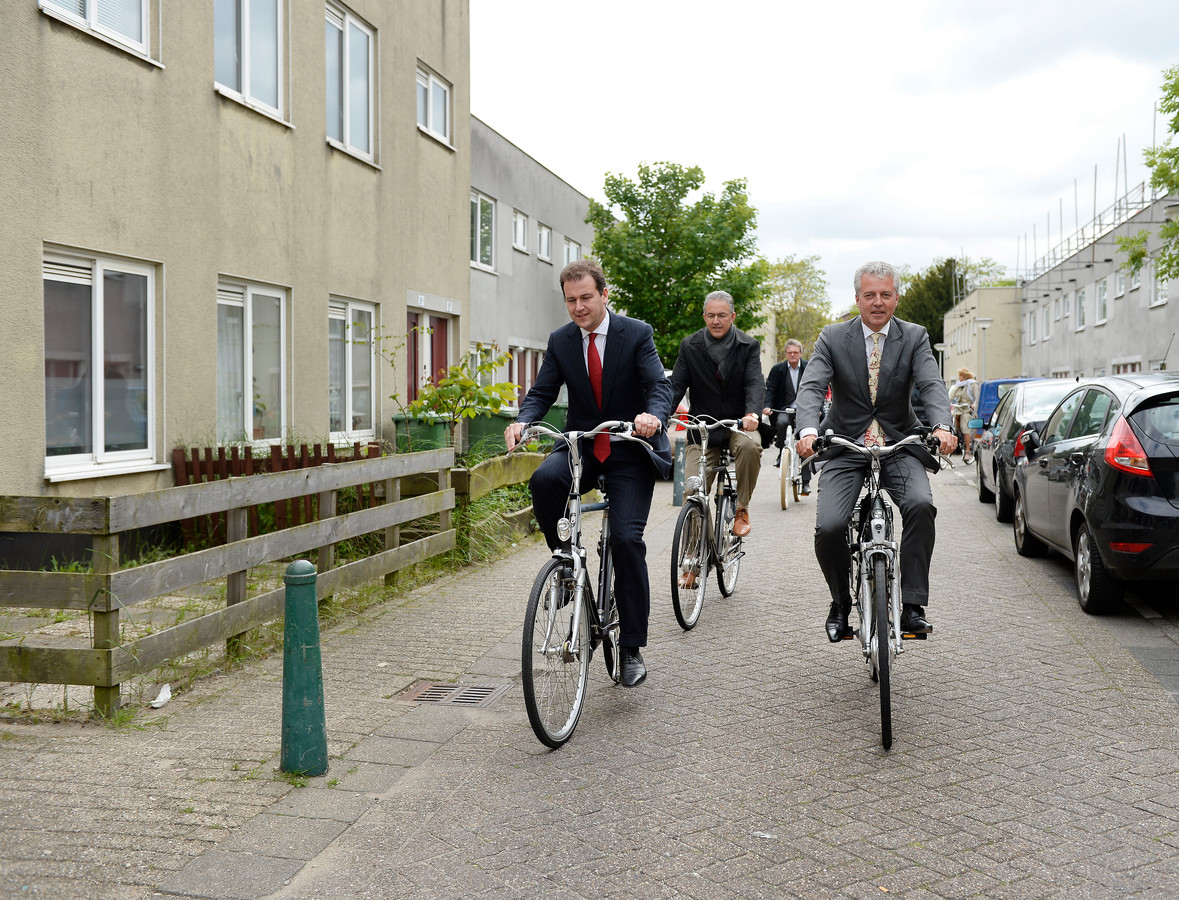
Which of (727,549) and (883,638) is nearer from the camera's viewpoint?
(883,638)

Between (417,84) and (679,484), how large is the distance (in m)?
6.86

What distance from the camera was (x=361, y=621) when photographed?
714 centimetres

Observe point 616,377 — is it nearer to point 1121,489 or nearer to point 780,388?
point 1121,489

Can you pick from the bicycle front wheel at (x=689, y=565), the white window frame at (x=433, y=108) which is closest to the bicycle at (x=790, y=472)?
the bicycle front wheel at (x=689, y=565)

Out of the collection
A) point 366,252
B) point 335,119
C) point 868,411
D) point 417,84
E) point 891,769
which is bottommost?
point 891,769

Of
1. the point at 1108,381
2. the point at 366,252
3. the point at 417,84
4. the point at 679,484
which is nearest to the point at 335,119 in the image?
the point at 366,252

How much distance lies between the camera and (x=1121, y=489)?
712 centimetres

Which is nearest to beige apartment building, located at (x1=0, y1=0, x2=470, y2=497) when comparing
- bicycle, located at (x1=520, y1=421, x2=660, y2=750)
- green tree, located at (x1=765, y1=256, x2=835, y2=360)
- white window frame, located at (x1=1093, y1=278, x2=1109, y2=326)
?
bicycle, located at (x1=520, y1=421, x2=660, y2=750)

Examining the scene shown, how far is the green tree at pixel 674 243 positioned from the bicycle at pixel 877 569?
99.4 feet

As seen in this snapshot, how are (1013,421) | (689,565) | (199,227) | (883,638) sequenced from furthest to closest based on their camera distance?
(1013,421), (199,227), (689,565), (883,638)

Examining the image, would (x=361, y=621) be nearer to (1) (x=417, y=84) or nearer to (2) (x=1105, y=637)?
(2) (x=1105, y=637)

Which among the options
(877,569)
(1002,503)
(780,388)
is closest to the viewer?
(877,569)

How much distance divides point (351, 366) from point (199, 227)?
4.05 meters

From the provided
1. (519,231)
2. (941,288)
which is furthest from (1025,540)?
(941,288)
